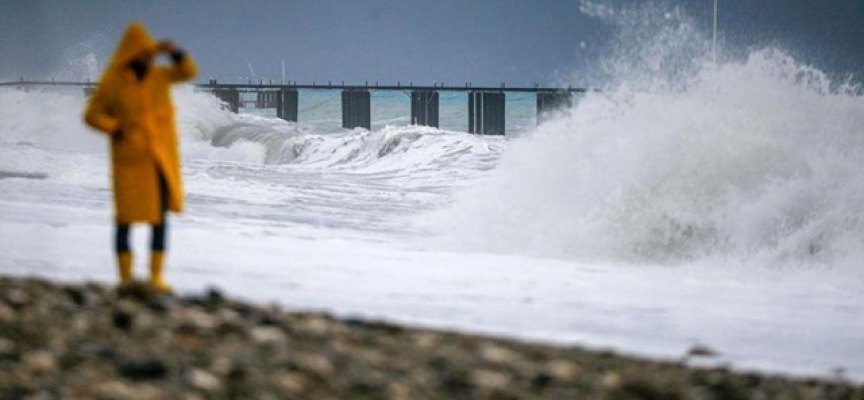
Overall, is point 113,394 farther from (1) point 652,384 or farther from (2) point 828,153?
(2) point 828,153

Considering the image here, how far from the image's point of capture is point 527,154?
821 inches

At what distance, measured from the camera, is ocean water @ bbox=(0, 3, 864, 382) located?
29.3 feet

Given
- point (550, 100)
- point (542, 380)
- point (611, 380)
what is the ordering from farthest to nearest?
1. point (550, 100)
2. point (611, 380)
3. point (542, 380)

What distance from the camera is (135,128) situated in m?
7.50

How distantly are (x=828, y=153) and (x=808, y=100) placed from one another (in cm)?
340

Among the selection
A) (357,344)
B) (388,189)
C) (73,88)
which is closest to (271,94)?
(73,88)

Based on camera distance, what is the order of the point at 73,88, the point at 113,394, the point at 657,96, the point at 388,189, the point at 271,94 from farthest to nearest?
1. the point at 271,94
2. the point at 73,88
3. the point at 388,189
4. the point at 657,96
5. the point at 113,394

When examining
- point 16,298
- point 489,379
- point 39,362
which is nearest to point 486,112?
point 16,298

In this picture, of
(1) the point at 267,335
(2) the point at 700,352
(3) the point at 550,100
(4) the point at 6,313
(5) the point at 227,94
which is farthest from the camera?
(5) the point at 227,94

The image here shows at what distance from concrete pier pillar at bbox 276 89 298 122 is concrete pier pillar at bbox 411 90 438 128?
841cm

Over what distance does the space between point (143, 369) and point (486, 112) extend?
231 feet

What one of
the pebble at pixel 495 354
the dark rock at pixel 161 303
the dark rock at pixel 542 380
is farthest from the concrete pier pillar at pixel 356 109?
the dark rock at pixel 542 380

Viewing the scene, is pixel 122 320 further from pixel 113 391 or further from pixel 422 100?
pixel 422 100

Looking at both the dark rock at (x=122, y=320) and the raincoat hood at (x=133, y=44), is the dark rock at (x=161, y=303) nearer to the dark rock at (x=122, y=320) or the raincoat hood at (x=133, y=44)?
the dark rock at (x=122, y=320)
